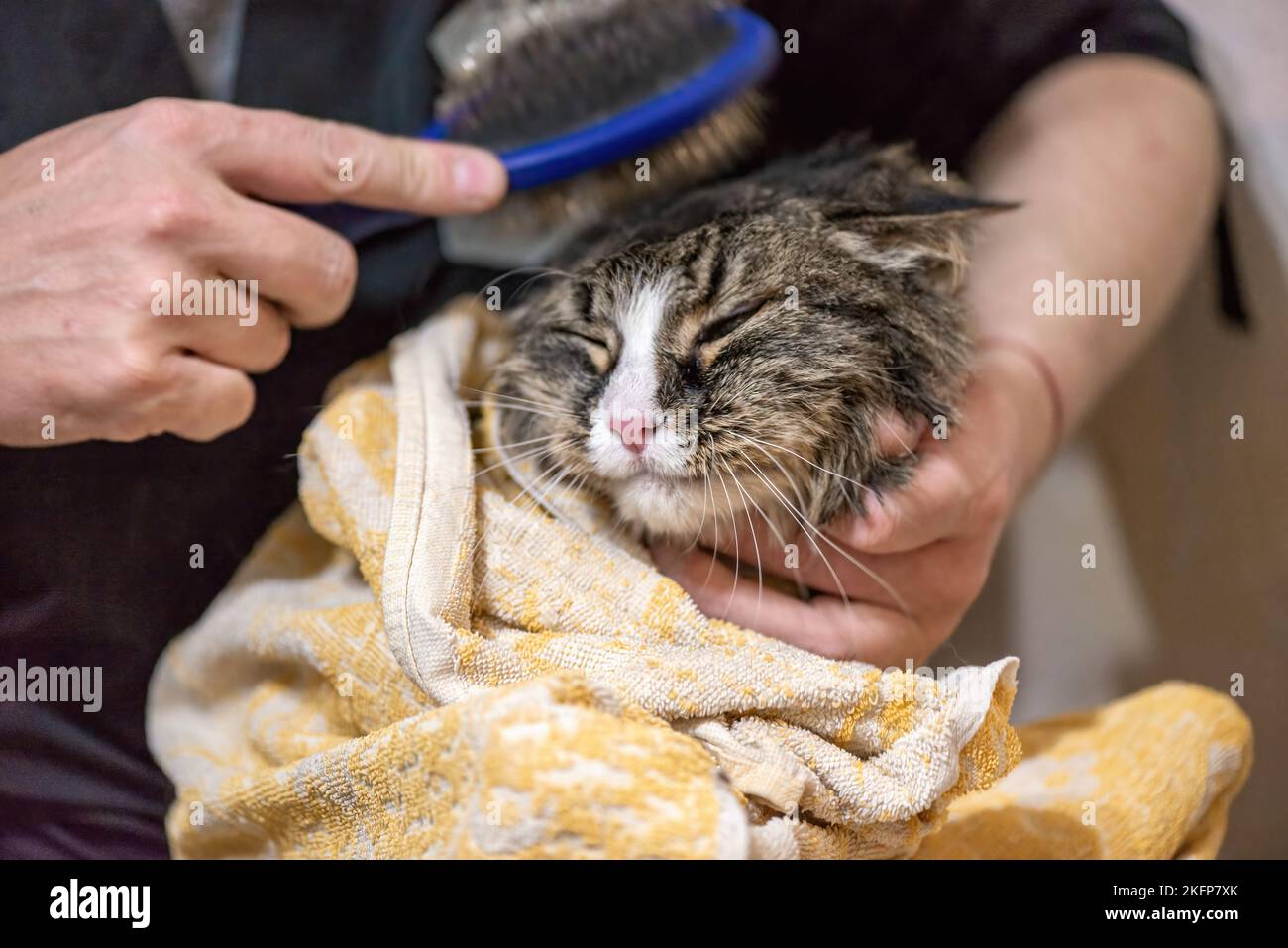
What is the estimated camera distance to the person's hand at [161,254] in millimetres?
735

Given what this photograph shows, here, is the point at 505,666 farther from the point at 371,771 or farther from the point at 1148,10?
the point at 1148,10

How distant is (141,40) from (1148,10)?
3.38 feet

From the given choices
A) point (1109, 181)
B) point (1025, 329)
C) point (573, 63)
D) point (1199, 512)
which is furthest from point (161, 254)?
point (1199, 512)

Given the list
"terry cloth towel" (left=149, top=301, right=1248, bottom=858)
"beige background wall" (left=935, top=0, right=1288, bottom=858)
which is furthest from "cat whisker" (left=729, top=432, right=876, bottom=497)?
"beige background wall" (left=935, top=0, right=1288, bottom=858)

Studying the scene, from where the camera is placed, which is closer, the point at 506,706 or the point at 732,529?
the point at 506,706

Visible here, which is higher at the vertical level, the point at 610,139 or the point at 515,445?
the point at 610,139

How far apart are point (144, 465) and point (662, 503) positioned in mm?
449

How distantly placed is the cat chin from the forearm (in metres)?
0.52

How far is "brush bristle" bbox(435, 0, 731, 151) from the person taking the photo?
0.92 meters

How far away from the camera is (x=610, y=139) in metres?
0.87

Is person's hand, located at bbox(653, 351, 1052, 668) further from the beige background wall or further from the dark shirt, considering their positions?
the dark shirt

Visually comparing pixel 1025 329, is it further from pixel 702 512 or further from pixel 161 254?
pixel 161 254

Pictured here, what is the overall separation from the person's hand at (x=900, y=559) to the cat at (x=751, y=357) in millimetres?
24
